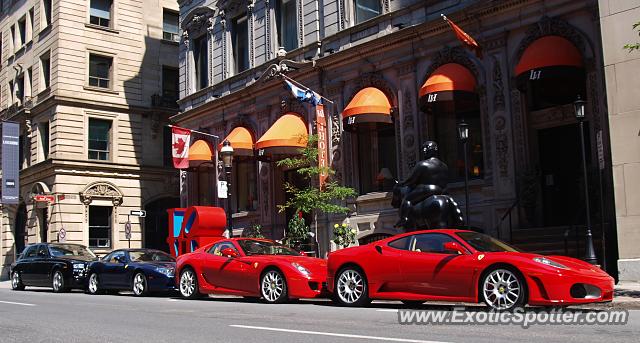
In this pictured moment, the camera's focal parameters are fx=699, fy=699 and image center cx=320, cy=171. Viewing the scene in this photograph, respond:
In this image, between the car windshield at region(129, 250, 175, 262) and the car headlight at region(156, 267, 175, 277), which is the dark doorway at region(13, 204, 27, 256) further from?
the car headlight at region(156, 267, 175, 277)

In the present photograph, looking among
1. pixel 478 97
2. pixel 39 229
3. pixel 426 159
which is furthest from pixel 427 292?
pixel 39 229

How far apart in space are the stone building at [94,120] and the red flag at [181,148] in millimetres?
10712

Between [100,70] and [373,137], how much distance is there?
73.2 feet

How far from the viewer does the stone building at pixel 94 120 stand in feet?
124

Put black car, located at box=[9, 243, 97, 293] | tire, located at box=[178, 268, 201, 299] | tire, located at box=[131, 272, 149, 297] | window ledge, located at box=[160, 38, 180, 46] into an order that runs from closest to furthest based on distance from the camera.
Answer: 1. tire, located at box=[178, 268, 201, 299]
2. tire, located at box=[131, 272, 149, 297]
3. black car, located at box=[9, 243, 97, 293]
4. window ledge, located at box=[160, 38, 180, 46]

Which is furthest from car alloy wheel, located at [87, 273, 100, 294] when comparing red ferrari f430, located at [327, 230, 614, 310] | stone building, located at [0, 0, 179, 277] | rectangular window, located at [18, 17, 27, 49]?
rectangular window, located at [18, 17, 27, 49]

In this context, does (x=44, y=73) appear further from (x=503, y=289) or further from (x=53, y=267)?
(x=503, y=289)

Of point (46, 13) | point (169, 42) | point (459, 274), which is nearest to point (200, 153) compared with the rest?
point (169, 42)

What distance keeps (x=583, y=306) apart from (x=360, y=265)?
377cm

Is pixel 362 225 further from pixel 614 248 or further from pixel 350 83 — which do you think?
pixel 614 248

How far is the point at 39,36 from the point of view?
135ft

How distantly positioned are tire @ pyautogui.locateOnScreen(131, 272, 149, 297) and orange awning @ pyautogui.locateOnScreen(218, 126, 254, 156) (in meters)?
9.17

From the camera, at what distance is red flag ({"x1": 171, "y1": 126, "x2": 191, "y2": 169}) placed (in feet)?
95.3

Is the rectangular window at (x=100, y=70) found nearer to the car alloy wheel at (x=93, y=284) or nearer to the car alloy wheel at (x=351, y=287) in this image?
the car alloy wheel at (x=93, y=284)
